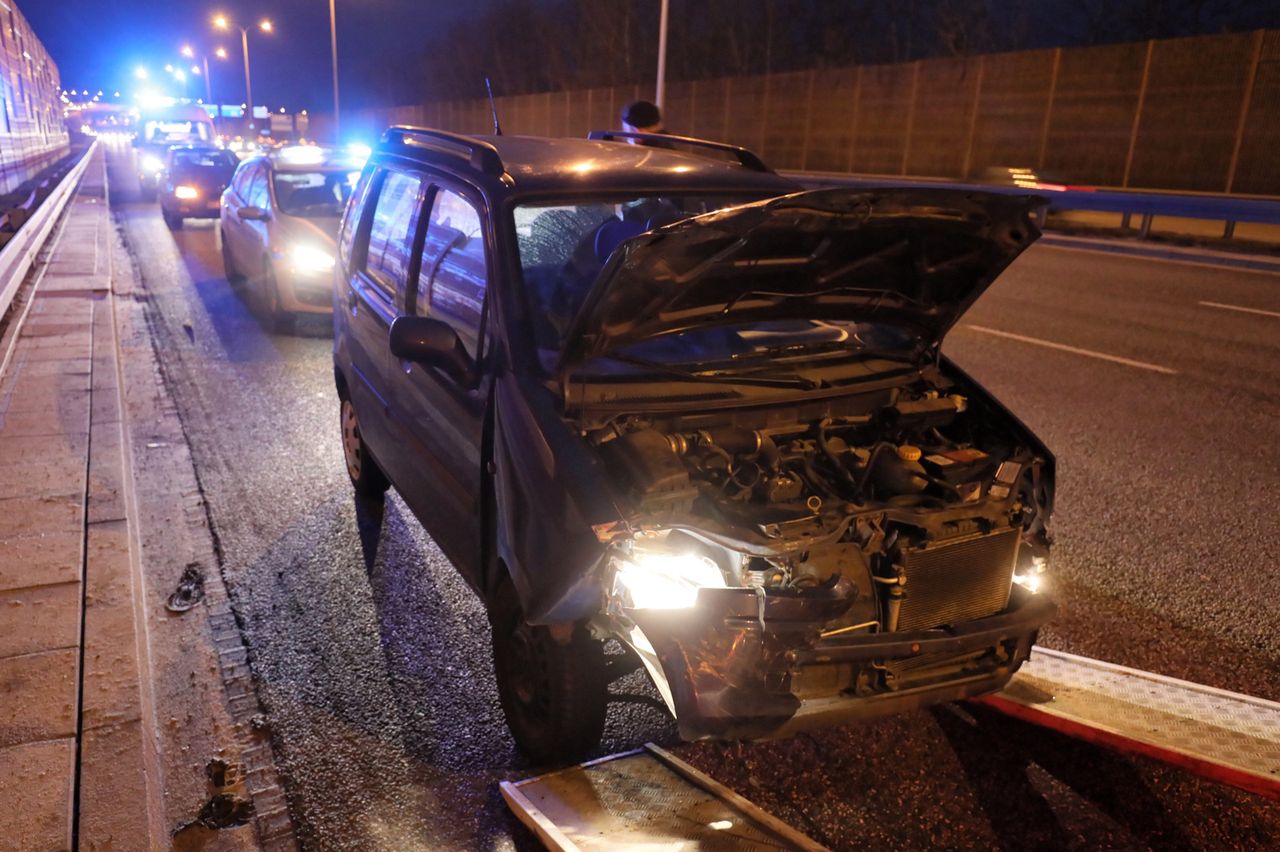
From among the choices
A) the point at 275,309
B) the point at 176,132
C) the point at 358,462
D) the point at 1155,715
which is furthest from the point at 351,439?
the point at 176,132

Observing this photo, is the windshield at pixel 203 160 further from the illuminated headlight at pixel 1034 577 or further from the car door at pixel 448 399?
the illuminated headlight at pixel 1034 577

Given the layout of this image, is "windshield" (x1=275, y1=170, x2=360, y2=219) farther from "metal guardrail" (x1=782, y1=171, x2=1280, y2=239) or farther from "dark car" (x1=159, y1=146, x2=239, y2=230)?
"metal guardrail" (x1=782, y1=171, x2=1280, y2=239)

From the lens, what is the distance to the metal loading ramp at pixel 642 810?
2.77 m

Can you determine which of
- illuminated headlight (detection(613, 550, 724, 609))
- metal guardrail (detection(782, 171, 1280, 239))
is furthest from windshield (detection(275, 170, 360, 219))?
metal guardrail (detection(782, 171, 1280, 239))

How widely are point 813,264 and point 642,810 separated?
1.87m

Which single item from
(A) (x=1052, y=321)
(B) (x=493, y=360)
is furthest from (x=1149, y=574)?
(A) (x=1052, y=321)

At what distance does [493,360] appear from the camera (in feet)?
11.0

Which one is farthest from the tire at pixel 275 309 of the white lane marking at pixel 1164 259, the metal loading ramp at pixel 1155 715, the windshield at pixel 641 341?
the white lane marking at pixel 1164 259

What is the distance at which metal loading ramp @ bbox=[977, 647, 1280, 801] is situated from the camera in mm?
3119

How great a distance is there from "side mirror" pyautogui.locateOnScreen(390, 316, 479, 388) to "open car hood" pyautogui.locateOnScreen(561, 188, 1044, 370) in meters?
0.51

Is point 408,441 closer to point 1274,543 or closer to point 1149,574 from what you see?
point 1149,574

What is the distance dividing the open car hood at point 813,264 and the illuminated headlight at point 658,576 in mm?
720

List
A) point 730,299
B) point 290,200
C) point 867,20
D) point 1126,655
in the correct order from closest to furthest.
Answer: point 730,299 → point 1126,655 → point 290,200 → point 867,20

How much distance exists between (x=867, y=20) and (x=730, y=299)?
46513 millimetres
